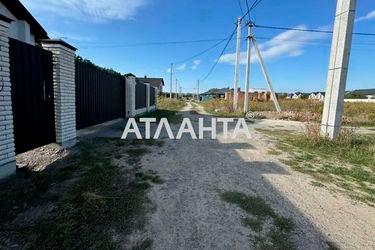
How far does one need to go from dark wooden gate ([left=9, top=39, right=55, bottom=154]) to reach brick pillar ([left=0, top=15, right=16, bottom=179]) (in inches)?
12.3

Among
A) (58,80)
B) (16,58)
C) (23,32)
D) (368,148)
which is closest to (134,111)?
(23,32)

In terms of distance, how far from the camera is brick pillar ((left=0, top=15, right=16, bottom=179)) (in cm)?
318

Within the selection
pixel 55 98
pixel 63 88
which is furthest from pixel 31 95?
pixel 63 88

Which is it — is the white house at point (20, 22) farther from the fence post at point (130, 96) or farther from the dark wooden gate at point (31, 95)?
the dark wooden gate at point (31, 95)

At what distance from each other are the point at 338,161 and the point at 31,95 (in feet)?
20.1

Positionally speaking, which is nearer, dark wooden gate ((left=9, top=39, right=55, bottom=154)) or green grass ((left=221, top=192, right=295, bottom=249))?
green grass ((left=221, top=192, right=295, bottom=249))

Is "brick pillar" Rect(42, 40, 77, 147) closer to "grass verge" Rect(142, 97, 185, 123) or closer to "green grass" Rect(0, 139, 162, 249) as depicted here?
"green grass" Rect(0, 139, 162, 249)

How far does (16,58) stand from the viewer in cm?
367

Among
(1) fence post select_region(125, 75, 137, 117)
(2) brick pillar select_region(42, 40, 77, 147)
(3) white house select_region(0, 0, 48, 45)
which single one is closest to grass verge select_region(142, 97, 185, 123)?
(1) fence post select_region(125, 75, 137, 117)

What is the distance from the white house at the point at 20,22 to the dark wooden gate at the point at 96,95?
11.8 ft

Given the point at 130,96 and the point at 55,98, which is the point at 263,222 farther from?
the point at 130,96

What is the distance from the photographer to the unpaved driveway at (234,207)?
232 centimetres

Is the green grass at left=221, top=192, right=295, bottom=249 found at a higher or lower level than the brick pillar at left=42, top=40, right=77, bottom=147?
lower

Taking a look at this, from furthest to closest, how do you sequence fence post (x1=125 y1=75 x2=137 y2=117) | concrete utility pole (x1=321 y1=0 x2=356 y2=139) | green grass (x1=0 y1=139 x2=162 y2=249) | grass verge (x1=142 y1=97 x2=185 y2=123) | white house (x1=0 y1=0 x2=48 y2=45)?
grass verge (x1=142 y1=97 x2=185 y2=123) < fence post (x1=125 y1=75 x2=137 y2=117) < white house (x1=0 y1=0 x2=48 y2=45) < concrete utility pole (x1=321 y1=0 x2=356 y2=139) < green grass (x1=0 y1=139 x2=162 y2=249)
